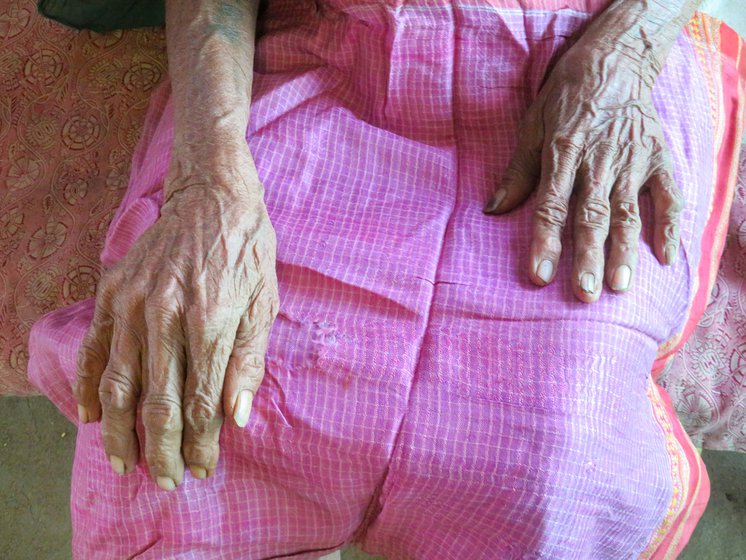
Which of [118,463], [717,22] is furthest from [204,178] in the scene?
[717,22]

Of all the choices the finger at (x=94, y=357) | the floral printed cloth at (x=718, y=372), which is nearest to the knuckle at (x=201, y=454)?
the finger at (x=94, y=357)

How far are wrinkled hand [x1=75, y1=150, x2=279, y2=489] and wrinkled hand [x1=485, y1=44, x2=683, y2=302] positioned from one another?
0.36 metres

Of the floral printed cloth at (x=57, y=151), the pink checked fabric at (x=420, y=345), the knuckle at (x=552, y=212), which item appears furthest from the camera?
the floral printed cloth at (x=57, y=151)

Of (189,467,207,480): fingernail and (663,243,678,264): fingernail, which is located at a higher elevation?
(663,243,678,264): fingernail

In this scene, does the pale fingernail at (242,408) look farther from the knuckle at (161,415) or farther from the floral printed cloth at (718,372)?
the floral printed cloth at (718,372)

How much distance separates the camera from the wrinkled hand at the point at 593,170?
0.86 metres

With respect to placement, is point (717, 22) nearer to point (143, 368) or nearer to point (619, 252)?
point (619, 252)

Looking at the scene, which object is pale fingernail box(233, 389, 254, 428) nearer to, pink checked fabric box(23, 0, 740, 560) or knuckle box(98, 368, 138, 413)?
pink checked fabric box(23, 0, 740, 560)

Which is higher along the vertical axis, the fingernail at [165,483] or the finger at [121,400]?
the finger at [121,400]

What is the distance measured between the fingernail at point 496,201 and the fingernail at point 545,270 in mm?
126

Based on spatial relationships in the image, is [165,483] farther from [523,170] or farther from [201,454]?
[523,170]

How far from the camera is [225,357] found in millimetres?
800

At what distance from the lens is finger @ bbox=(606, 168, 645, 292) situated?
0.85 m

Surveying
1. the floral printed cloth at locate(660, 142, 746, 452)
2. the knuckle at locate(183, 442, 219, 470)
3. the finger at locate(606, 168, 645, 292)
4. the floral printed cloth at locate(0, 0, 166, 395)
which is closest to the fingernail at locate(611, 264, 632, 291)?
the finger at locate(606, 168, 645, 292)
